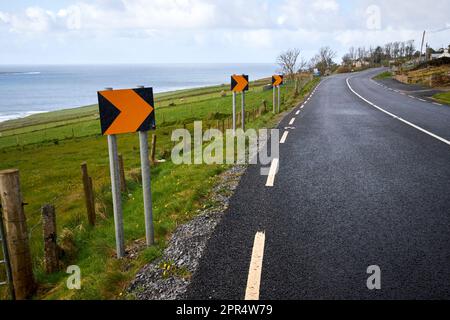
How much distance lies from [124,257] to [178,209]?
1.69 metres

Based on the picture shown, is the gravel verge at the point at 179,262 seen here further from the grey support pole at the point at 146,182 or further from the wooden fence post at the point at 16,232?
the wooden fence post at the point at 16,232

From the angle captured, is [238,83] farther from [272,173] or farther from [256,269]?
[256,269]

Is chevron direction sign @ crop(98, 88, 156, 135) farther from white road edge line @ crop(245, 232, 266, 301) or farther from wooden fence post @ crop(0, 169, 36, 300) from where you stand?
white road edge line @ crop(245, 232, 266, 301)

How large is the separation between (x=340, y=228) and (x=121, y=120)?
314cm

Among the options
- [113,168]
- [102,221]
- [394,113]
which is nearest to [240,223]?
[113,168]

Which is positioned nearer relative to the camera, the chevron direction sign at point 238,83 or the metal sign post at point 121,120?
the metal sign post at point 121,120

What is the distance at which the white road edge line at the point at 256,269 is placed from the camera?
343 centimetres

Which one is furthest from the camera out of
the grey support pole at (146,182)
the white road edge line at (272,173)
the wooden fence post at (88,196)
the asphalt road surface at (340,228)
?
the wooden fence post at (88,196)

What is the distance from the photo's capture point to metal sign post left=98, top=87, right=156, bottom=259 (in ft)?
13.2

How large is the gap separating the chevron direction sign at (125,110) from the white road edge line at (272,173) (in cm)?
309

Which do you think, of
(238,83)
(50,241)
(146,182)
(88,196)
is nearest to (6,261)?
(50,241)

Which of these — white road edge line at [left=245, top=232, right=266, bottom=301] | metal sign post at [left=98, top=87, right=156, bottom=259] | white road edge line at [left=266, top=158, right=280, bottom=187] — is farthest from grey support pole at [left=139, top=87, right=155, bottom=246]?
white road edge line at [left=266, top=158, right=280, bottom=187]

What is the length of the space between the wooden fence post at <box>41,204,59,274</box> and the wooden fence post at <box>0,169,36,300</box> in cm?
104

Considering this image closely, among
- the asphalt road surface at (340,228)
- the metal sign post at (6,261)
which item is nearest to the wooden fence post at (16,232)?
the metal sign post at (6,261)
